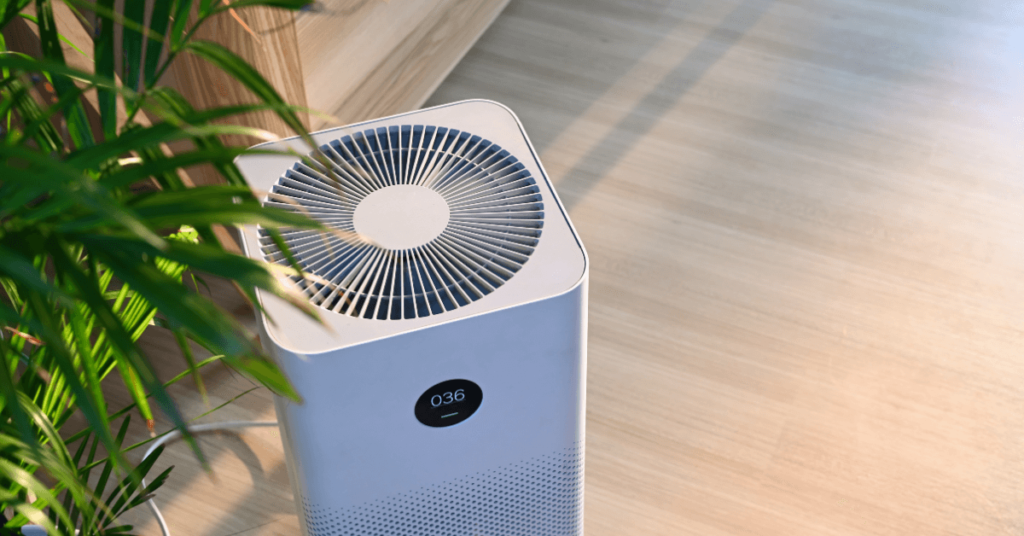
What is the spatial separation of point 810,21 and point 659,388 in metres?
1.30

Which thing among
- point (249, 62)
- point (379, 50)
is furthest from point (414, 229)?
point (379, 50)

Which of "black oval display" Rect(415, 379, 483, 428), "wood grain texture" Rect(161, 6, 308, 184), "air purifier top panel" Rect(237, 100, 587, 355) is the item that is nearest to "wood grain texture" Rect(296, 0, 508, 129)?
"wood grain texture" Rect(161, 6, 308, 184)

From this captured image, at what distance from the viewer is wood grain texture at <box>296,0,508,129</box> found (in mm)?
1472

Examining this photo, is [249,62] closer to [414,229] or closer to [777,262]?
[414,229]

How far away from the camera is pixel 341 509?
829mm

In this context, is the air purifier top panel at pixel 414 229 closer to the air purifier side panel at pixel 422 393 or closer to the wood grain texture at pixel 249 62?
the air purifier side panel at pixel 422 393

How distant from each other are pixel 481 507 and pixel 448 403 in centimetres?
18

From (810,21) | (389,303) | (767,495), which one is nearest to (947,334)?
(767,495)

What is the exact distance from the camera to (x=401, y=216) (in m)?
0.78

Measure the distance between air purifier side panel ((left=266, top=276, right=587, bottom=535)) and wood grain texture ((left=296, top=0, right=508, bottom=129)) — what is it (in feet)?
2.59

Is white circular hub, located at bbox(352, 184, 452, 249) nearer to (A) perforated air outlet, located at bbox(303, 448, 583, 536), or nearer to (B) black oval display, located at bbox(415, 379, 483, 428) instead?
(B) black oval display, located at bbox(415, 379, 483, 428)

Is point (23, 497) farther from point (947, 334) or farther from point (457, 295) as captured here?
point (947, 334)

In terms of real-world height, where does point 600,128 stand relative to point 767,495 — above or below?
above

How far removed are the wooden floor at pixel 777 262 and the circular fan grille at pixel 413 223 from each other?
683mm
